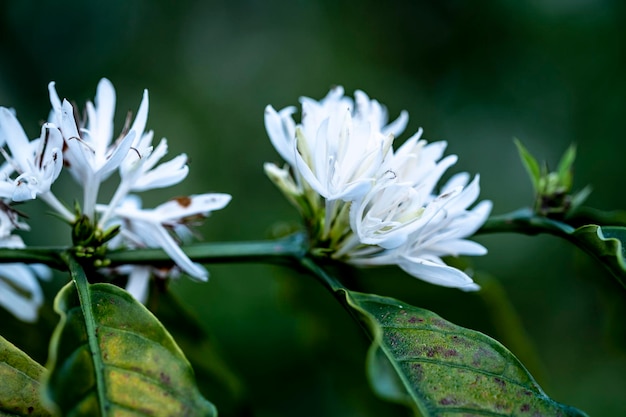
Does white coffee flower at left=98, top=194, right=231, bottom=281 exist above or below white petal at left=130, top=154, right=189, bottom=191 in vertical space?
below

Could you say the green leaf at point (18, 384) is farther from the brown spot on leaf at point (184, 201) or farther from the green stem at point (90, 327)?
the brown spot on leaf at point (184, 201)

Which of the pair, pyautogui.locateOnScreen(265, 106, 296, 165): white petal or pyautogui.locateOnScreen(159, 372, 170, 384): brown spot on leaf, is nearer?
pyautogui.locateOnScreen(159, 372, 170, 384): brown spot on leaf

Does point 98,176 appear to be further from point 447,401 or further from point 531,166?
point 531,166

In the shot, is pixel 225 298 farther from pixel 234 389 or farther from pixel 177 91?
pixel 177 91

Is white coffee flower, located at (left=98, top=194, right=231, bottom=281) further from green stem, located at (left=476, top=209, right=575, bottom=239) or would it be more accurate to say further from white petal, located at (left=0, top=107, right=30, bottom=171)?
green stem, located at (left=476, top=209, right=575, bottom=239)

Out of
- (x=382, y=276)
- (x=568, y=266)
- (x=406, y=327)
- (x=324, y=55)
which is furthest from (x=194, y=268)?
(x=324, y=55)

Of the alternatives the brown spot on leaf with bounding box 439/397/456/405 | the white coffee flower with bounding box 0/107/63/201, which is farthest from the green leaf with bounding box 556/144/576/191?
the white coffee flower with bounding box 0/107/63/201
